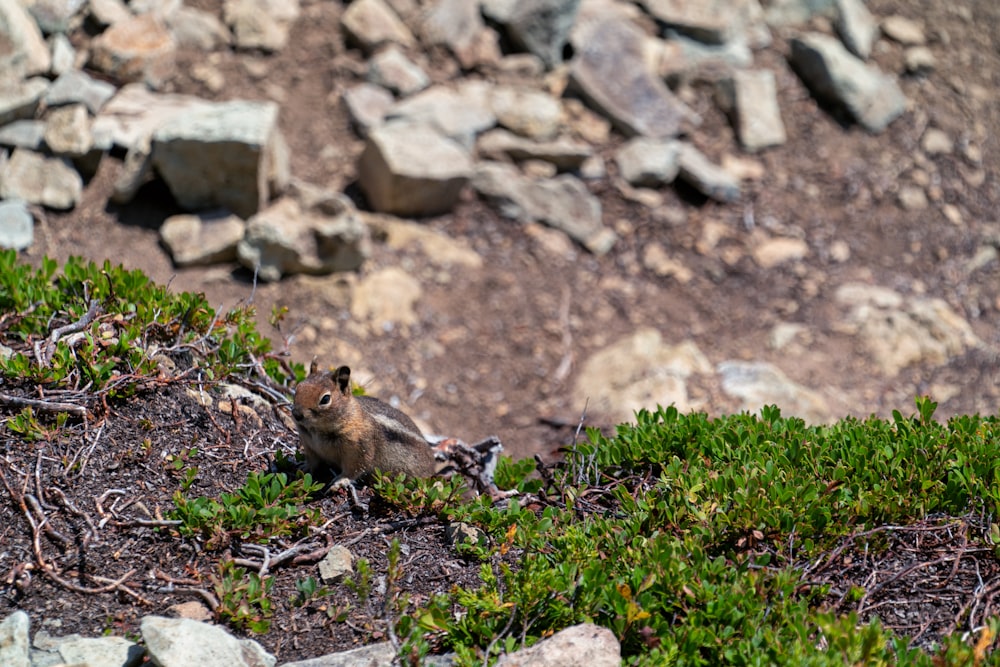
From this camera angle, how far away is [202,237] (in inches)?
374

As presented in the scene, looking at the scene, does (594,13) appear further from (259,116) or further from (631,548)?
(631,548)

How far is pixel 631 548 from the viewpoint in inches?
173

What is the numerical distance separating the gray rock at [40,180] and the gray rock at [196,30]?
7.29 feet

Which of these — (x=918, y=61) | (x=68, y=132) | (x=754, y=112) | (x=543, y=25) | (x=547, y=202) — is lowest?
(x=547, y=202)

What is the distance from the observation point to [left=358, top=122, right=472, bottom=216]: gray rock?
1029 centimetres

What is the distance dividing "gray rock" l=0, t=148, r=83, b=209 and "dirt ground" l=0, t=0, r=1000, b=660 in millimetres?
176

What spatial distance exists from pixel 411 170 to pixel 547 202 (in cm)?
171

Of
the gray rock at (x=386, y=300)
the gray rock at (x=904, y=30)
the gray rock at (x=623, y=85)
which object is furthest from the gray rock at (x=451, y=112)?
the gray rock at (x=904, y=30)

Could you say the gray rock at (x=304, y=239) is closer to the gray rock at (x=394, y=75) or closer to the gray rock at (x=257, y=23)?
the gray rock at (x=394, y=75)

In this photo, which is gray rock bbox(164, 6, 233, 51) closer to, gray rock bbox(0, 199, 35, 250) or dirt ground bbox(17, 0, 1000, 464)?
dirt ground bbox(17, 0, 1000, 464)

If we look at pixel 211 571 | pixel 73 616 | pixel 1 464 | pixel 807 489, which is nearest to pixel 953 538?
pixel 807 489

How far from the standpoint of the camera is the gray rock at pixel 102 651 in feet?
12.7

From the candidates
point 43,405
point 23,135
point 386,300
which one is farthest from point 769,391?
point 23,135

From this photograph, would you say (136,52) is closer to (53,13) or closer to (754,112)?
(53,13)
